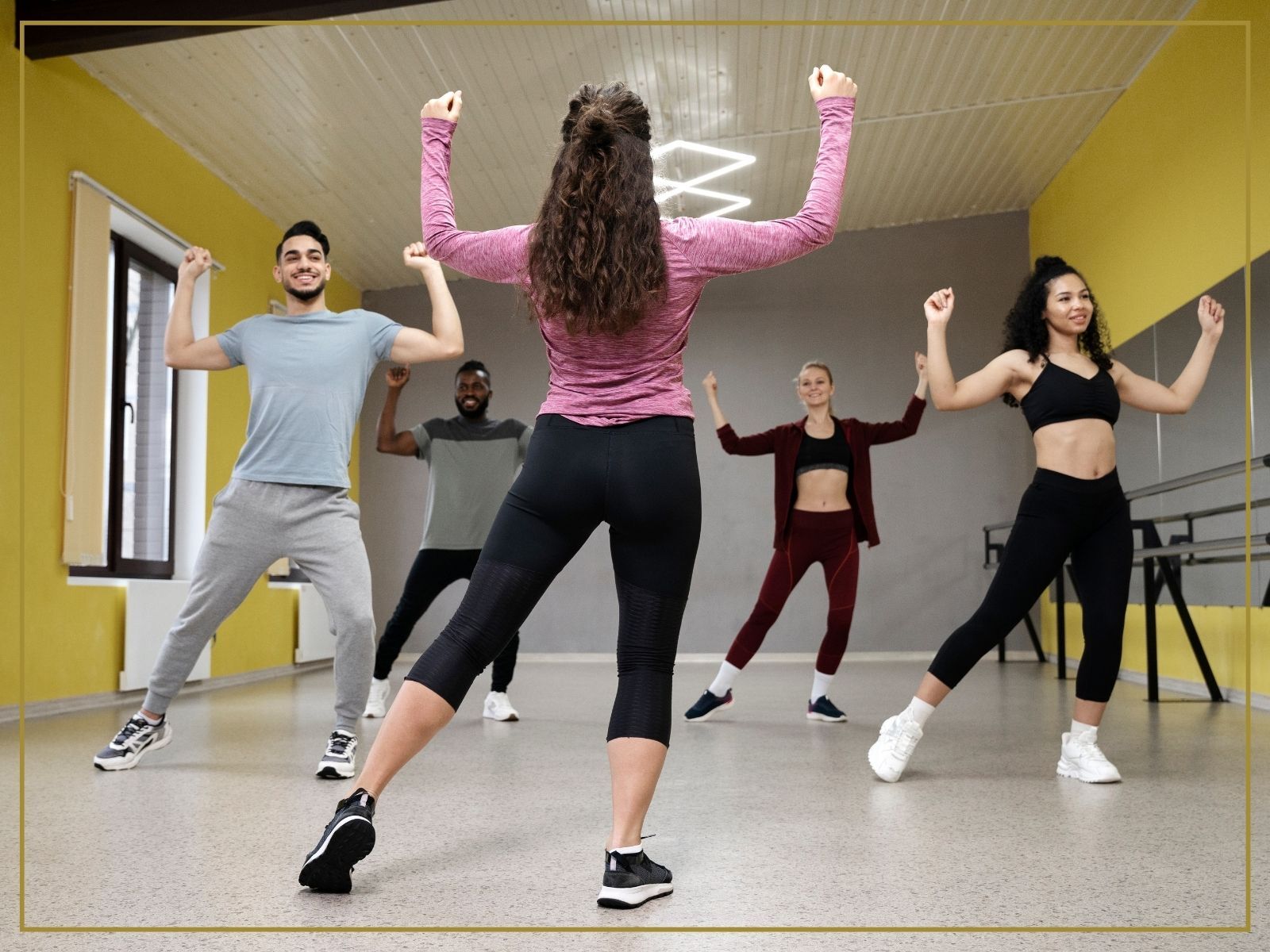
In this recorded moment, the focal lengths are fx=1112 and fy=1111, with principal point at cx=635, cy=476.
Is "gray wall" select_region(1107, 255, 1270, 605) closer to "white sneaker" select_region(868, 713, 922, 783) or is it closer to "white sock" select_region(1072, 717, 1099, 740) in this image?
"white sock" select_region(1072, 717, 1099, 740)

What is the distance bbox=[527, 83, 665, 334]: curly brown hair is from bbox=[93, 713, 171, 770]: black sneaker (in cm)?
196

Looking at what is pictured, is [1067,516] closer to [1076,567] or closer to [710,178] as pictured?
[1076,567]

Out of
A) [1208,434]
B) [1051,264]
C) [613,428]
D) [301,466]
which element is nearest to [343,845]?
[613,428]

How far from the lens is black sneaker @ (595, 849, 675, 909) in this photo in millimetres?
1483

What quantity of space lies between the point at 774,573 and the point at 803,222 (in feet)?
Answer: 8.14

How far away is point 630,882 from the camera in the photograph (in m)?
1.50

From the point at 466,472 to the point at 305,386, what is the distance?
1.39 m

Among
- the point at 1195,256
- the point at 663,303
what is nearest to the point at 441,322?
the point at 663,303

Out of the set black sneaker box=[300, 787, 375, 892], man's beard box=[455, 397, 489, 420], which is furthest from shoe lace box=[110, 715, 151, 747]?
man's beard box=[455, 397, 489, 420]

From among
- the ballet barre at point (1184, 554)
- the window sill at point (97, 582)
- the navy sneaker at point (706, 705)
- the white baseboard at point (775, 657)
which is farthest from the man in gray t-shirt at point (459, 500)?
the white baseboard at point (775, 657)

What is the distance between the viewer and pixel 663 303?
58.9 inches

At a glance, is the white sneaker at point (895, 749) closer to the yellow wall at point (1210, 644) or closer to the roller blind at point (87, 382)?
the yellow wall at point (1210, 644)

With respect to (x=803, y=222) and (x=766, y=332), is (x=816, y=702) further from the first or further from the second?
(x=766, y=332)

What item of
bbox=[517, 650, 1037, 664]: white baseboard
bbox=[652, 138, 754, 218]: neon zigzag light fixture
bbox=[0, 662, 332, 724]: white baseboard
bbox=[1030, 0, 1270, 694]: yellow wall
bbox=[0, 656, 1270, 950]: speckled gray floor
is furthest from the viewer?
bbox=[517, 650, 1037, 664]: white baseboard
